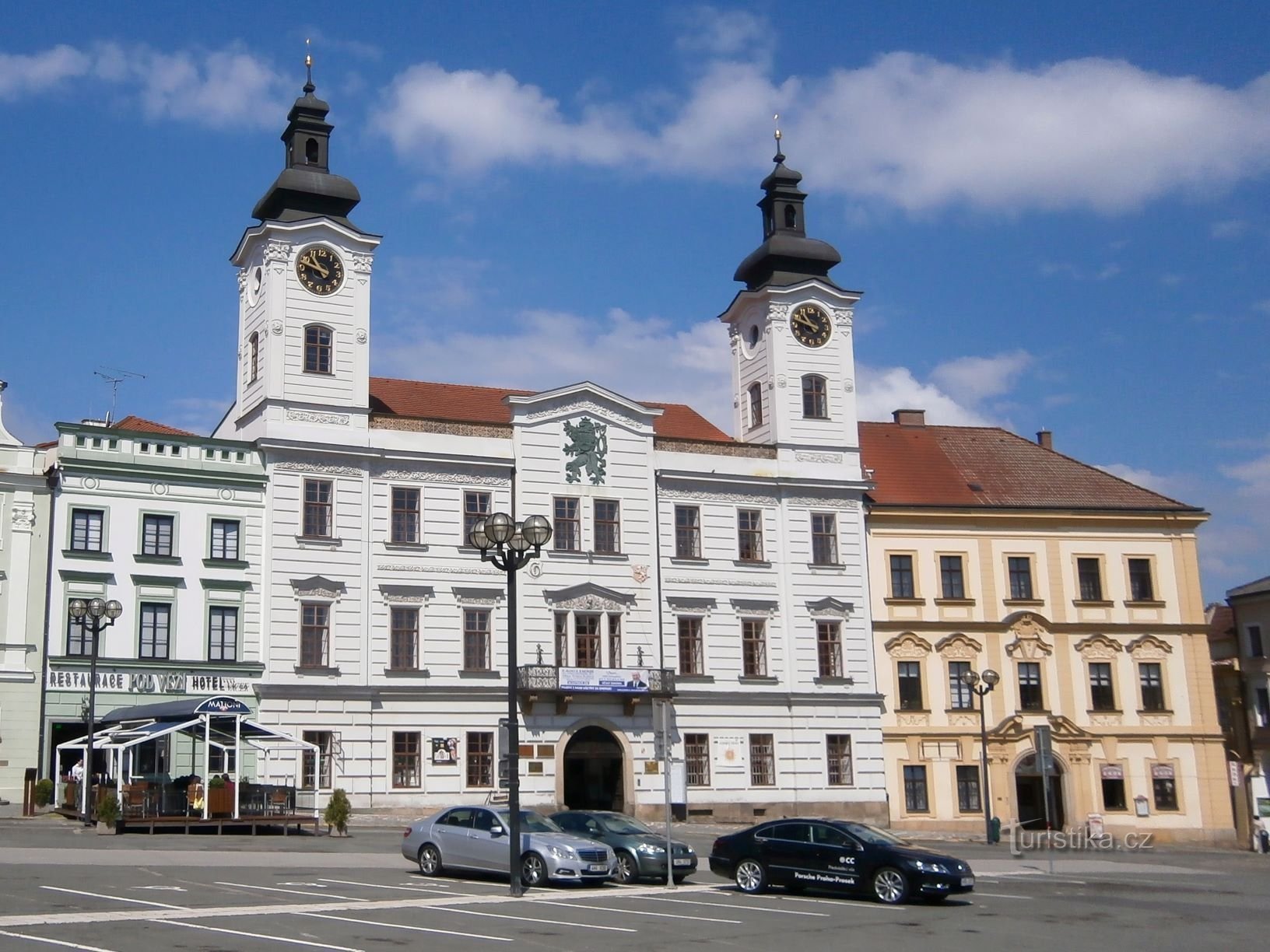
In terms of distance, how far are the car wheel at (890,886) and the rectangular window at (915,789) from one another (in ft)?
95.5

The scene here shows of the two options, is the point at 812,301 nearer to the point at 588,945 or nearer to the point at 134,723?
the point at 134,723

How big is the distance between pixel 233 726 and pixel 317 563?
7.60 m

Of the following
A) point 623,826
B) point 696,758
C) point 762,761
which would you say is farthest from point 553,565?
point 623,826

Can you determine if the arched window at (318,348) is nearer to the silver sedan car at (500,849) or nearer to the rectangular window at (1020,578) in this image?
the silver sedan car at (500,849)

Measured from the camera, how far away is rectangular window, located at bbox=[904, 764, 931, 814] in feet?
168

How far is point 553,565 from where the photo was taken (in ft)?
156

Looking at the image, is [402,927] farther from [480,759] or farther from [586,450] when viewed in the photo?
[586,450]

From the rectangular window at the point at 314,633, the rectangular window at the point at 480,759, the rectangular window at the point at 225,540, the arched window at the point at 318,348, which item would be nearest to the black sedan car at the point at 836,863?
the rectangular window at the point at 480,759

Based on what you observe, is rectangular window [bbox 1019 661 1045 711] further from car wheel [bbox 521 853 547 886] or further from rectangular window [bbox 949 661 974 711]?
car wheel [bbox 521 853 547 886]

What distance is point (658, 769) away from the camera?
48.0 m

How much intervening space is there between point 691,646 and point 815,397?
10.4 metres

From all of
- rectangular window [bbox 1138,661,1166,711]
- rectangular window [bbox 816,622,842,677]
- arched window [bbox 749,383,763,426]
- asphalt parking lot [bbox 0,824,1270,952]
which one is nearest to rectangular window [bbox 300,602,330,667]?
asphalt parking lot [bbox 0,824,1270,952]

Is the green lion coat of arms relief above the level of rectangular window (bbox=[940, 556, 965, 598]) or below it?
above

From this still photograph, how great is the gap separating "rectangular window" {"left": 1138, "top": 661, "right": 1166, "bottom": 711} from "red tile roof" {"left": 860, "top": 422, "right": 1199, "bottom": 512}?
19.6ft
